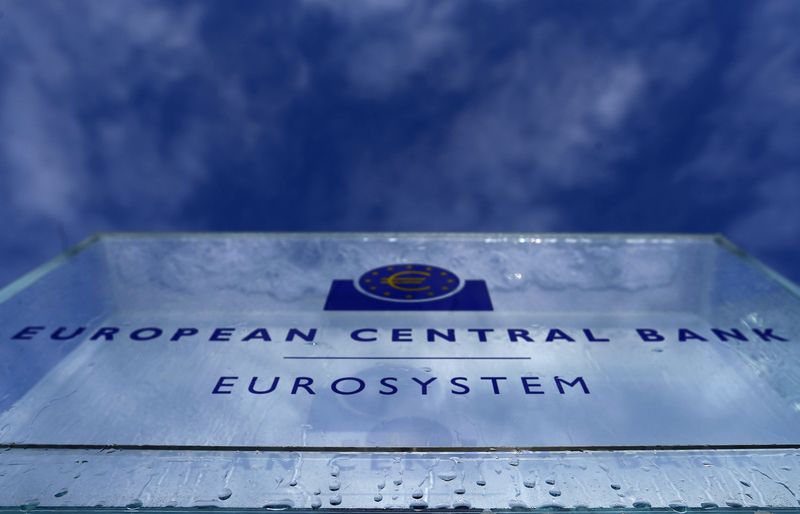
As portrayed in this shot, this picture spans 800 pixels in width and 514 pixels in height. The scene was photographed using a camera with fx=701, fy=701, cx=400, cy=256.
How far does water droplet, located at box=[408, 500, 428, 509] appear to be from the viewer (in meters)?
0.90

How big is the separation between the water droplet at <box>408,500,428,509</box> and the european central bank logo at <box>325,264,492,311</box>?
3.09 feet

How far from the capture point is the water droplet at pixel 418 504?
896 millimetres

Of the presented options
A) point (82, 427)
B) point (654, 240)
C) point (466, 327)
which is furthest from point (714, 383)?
point (82, 427)

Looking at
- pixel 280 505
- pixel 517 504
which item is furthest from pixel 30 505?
pixel 517 504

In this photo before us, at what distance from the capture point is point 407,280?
2027 mm

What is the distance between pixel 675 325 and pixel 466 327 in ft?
1.75

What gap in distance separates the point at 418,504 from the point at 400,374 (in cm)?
53

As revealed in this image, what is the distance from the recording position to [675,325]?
5.79 ft

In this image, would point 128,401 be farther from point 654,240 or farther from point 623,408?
point 654,240

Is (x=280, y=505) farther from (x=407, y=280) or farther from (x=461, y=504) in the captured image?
(x=407, y=280)

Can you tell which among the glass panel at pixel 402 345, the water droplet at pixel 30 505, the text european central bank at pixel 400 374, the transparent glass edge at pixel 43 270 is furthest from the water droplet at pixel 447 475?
the transparent glass edge at pixel 43 270

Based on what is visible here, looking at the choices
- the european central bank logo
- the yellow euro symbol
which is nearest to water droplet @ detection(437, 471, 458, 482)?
the european central bank logo

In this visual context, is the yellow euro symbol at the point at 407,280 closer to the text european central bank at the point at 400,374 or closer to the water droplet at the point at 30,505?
the text european central bank at the point at 400,374

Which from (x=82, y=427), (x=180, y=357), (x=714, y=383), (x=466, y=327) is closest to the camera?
(x=82, y=427)
